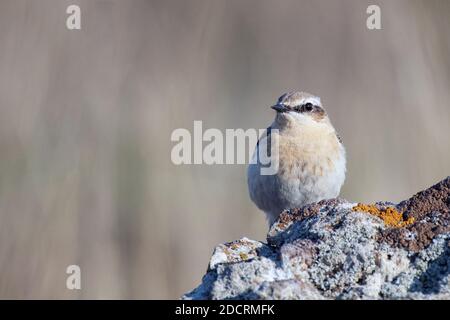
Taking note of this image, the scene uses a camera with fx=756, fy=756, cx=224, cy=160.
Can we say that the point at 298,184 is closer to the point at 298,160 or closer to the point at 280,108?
the point at 298,160

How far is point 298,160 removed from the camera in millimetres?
7250

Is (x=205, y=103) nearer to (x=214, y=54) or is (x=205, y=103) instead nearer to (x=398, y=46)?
(x=214, y=54)

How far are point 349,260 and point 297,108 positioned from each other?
14.4 feet

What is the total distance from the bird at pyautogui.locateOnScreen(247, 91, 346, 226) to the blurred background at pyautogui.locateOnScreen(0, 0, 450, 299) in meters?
0.71

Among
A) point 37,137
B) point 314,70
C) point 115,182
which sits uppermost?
point 314,70

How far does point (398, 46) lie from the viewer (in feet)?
27.4

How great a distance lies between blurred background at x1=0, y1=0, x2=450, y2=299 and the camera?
24.4 ft

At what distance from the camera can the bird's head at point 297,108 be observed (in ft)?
24.4

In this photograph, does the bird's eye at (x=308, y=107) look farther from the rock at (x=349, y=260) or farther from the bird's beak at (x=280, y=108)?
the rock at (x=349, y=260)

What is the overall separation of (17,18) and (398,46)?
13.5 feet

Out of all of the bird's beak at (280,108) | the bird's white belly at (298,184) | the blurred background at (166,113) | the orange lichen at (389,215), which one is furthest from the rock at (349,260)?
the blurred background at (166,113)

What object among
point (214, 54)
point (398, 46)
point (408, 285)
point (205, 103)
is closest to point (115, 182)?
point (205, 103)
